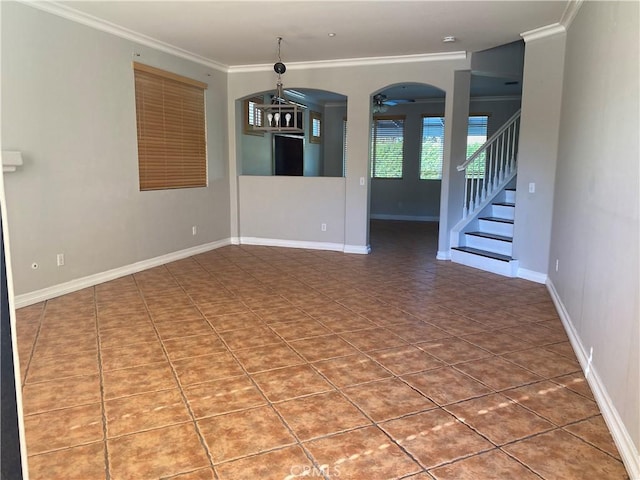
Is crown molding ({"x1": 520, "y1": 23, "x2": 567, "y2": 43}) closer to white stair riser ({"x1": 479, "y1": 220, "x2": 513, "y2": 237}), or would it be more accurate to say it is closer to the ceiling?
the ceiling

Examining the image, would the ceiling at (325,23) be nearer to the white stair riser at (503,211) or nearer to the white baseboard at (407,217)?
the white stair riser at (503,211)

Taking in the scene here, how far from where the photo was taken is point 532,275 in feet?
17.1

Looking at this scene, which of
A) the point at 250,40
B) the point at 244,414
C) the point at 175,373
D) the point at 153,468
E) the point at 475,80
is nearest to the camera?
the point at 153,468

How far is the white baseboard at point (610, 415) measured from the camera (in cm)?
192

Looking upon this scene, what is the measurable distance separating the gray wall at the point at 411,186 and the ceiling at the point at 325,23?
4.60 m

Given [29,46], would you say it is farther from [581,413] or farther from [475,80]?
[475,80]

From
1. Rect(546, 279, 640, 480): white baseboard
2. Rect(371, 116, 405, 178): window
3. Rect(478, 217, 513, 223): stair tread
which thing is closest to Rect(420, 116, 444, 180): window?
Rect(371, 116, 405, 178): window

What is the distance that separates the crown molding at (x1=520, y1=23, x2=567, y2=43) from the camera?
15.5 feet

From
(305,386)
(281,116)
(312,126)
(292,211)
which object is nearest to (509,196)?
(292,211)

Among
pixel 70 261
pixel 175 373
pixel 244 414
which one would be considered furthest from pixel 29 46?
pixel 244 414

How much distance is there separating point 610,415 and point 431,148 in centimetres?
890

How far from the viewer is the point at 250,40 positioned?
5.41 m

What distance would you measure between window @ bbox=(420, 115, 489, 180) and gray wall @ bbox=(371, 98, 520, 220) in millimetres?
101

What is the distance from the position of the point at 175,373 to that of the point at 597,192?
287cm
